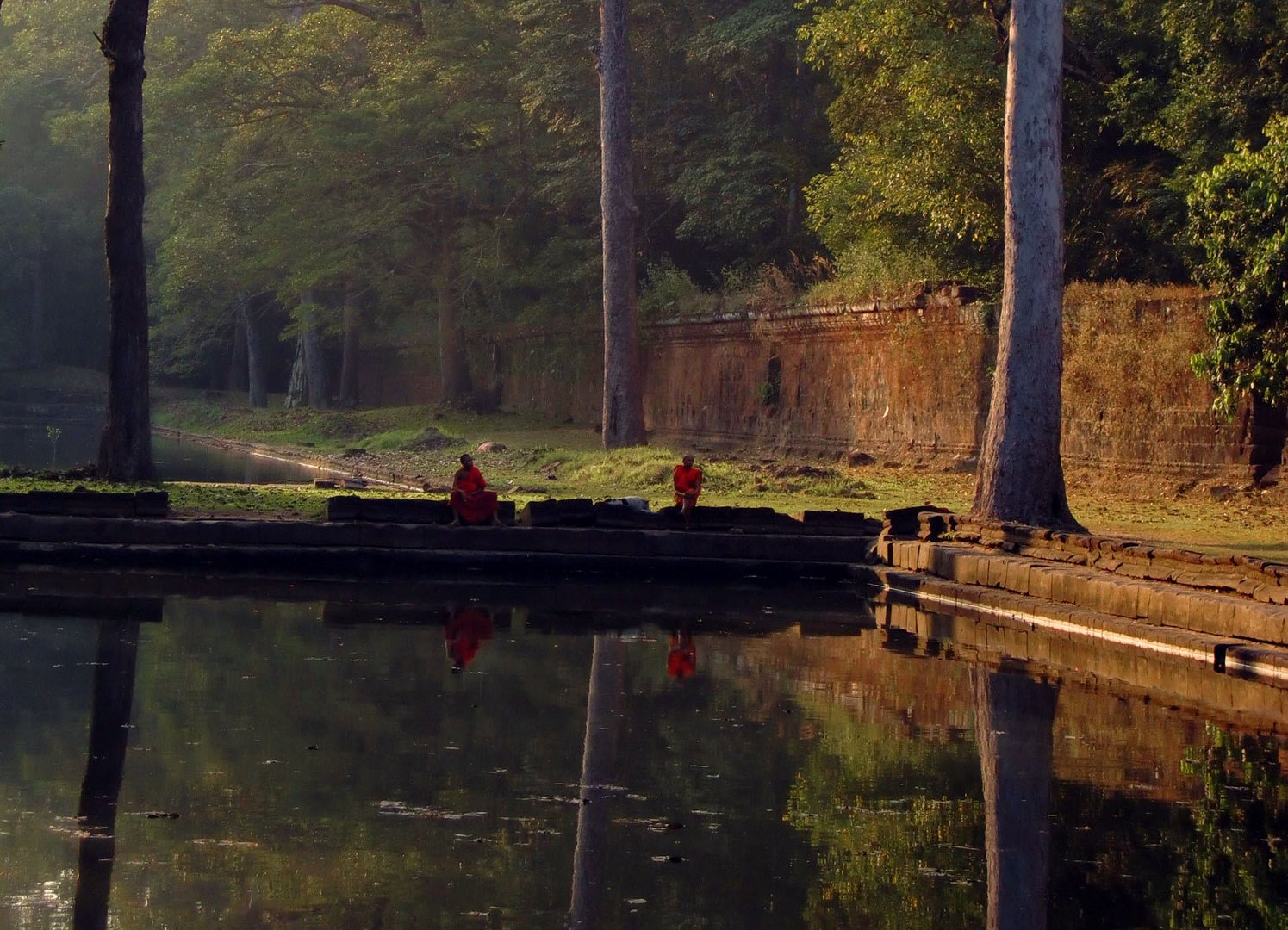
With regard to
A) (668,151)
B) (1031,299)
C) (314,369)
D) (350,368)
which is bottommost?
(1031,299)

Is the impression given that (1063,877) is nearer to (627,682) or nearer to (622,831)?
(622,831)

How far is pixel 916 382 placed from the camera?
25.9 m

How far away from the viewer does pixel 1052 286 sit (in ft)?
54.4

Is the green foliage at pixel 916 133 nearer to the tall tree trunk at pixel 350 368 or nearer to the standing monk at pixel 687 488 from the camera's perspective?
the standing monk at pixel 687 488

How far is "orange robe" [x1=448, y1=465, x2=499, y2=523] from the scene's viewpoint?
15977mm

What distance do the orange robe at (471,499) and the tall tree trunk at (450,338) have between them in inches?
1023

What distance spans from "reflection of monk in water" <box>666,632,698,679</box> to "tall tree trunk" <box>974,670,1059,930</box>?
1.83m

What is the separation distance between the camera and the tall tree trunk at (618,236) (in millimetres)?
28203

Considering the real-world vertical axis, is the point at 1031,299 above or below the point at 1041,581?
above

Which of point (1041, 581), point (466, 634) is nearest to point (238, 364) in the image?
point (1041, 581)

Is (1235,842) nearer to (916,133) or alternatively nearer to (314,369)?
(916,133)

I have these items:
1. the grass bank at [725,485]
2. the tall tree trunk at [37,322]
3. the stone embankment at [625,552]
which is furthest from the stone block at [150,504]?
the tall tree trunk at [37,322]

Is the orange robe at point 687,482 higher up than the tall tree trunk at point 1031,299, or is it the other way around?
the tall tree trunk at point 1031,299

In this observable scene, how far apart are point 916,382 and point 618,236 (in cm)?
599
